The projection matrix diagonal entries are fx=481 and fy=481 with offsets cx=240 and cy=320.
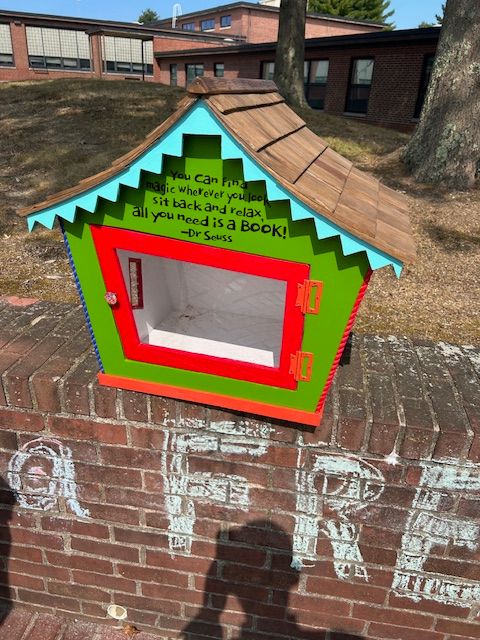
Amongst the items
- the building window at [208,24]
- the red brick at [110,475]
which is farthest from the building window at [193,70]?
the red brick at [110,475]

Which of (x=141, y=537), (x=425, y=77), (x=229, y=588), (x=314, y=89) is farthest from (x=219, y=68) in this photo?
(x=229, y=588)

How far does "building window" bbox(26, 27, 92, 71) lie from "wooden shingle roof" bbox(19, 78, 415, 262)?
3629cm

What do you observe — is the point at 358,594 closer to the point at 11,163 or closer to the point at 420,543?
the point at 420,543

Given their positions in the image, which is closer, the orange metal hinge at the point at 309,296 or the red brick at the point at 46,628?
the orange metal hinge at the point at 309,296

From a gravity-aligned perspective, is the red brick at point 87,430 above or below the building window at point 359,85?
below

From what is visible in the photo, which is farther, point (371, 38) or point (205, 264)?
point (371, 38)

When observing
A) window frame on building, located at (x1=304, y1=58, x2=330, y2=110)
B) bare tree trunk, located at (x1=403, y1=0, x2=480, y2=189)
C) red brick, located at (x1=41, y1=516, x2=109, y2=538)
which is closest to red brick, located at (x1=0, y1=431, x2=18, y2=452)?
red brick, located at (x1=41, y1=516, x2=109, y2=538)

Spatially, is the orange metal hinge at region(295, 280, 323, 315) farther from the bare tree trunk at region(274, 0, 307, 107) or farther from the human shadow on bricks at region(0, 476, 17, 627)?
the bare tree trunk at region(274, 0, 307, 107)

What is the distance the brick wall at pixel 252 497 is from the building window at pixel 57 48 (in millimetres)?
35988

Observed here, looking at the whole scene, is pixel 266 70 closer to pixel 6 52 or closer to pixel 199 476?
pixel 6 52

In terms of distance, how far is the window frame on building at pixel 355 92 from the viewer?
1857 centimetres

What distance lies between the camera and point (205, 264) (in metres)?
1.53

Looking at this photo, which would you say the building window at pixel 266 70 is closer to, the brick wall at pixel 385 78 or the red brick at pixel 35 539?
the brick wall at pixel 385 78

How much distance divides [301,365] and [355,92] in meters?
20.3
